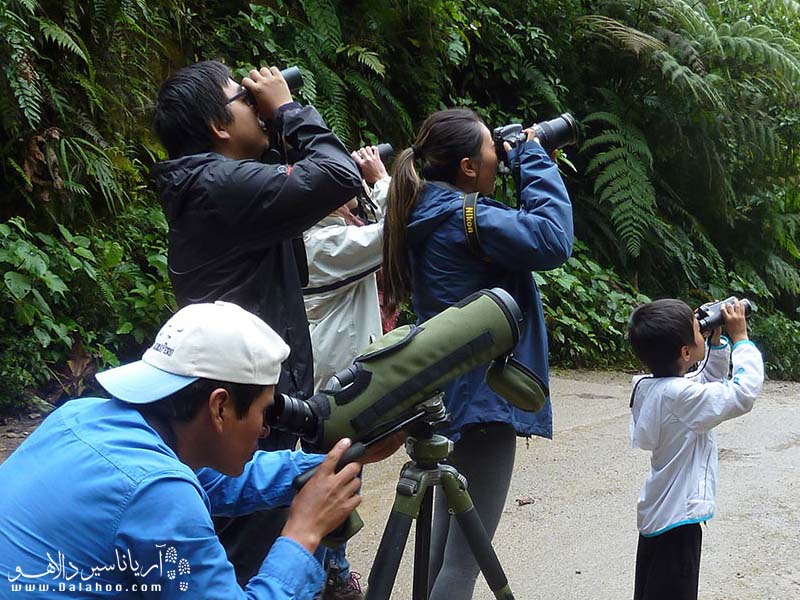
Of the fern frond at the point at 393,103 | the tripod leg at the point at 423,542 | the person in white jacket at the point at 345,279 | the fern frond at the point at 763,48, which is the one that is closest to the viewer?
the tripod leg at the point at 423,542

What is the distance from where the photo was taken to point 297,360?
7.81 feet

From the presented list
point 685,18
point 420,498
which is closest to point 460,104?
point 685,18

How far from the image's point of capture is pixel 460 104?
8172 mm

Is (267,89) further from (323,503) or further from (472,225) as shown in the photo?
(323,503)

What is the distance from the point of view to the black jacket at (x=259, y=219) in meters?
2.25

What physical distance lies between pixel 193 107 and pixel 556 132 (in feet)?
3.81

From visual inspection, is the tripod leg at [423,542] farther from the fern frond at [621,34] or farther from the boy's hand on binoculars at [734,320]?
the fern frond at [621,34]

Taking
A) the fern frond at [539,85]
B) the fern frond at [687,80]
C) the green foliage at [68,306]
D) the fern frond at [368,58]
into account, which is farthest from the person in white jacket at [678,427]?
the fern frond at [687,80]

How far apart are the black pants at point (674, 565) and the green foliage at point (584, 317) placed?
187 inches

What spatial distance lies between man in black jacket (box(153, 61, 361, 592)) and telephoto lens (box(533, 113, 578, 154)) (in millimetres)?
764

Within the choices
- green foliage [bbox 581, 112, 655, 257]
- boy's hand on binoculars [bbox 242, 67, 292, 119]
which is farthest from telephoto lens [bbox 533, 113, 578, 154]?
green foliage [bbox 581, 112, 655, 257]

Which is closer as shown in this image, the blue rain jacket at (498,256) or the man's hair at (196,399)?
the man's hair at (196,399)

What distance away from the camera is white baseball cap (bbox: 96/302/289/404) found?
1586 mm

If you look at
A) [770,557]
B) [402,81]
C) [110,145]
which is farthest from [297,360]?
[402,81]
